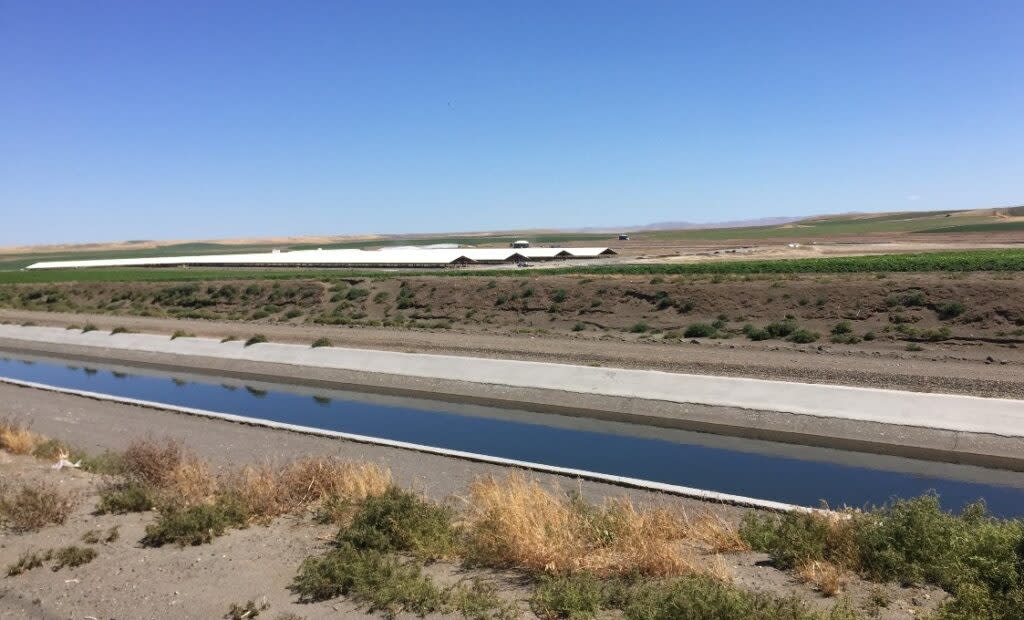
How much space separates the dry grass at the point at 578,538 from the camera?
8.78m

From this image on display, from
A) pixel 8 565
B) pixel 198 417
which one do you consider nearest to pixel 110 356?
pixel 198 417

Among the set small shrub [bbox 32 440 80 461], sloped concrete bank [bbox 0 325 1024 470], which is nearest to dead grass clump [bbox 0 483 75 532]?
small shrub [bbox 32 440 80 461]

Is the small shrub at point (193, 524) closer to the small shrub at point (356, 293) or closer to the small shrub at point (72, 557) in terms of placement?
the small shrub at point (72, 557)

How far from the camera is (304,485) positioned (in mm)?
12188

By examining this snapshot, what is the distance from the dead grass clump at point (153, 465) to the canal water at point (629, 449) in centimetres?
770

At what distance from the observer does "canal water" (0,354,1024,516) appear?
1580cm

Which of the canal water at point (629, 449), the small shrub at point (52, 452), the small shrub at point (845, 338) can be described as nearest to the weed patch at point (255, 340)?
the canal water at point (629, 449)

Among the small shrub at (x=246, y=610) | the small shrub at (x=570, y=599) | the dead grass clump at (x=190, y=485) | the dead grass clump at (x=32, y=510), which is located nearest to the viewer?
the small shrub at (x=570, y=599)

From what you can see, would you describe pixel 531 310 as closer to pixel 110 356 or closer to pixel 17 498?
pixel 110 356

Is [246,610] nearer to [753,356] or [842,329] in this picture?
[753,356]

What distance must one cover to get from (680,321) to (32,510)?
1166 inches

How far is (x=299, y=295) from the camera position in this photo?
53312 millimetres

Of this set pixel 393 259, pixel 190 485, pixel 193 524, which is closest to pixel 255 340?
pixel 190 485

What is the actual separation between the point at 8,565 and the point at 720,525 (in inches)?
358
